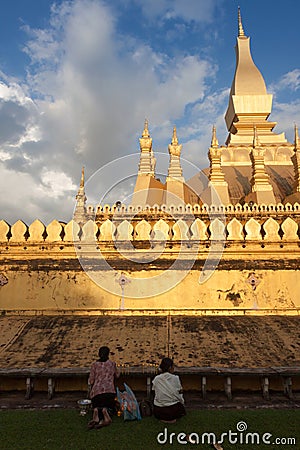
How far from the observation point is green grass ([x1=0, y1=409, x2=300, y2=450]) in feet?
10.3

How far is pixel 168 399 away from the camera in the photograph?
149 inches

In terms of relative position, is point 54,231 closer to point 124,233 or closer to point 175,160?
point 124,233

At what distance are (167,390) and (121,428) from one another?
63 centimetres

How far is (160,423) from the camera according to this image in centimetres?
369

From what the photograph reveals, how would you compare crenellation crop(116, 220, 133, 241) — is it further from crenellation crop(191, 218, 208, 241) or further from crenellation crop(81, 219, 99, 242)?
crenellation crop(191, 218, 208, 241)

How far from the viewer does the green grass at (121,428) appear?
314 cm

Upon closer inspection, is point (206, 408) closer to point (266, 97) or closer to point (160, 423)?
point (160, 423)

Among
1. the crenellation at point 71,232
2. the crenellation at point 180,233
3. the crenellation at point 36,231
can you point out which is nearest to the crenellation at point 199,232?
the crenellation at point 180,233

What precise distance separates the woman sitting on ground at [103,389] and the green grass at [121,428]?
14 cm

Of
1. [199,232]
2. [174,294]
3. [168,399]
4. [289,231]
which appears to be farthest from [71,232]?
[289,231]

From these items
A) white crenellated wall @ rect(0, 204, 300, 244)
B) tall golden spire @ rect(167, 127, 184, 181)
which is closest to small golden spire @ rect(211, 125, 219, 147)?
tall golden spire @ rect(167, 127, 184, 181)

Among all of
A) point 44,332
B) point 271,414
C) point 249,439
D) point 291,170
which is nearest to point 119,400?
point 249,439

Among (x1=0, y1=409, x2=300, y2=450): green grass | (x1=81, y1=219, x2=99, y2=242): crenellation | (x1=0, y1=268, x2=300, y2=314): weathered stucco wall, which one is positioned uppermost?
(x1=81, y1=219, x2=99, y2=242): crenellation

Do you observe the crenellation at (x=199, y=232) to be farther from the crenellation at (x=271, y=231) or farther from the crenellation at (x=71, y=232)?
the crenellation at (x=71, y=232)
